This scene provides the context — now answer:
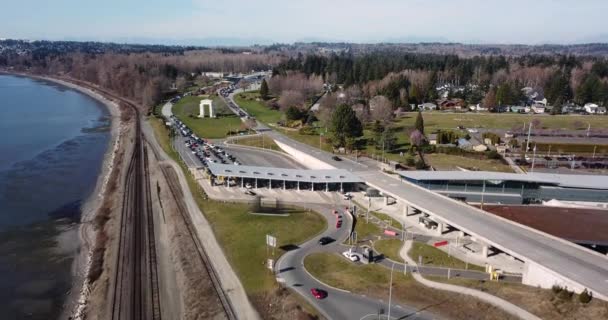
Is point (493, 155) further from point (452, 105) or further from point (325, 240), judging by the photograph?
point (452, 105)

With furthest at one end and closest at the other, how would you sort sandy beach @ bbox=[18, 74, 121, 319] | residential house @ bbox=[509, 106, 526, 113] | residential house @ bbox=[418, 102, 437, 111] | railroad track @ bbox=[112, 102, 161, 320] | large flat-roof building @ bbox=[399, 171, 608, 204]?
1. residential house @ bbox=[418, 102, 437, 111]
2. residential house @ bbox=[509, 106, 526, 113]
3. large flat-roof building @ bbox=[399, 171, 608, 204]
4. sandy beach @ bbox=[18, 74, 121, 319]
5. railroad track @ bbox=[112, 102, 161, 320]

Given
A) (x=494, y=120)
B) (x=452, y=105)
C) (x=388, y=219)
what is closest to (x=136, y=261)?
(x=388, y=219)

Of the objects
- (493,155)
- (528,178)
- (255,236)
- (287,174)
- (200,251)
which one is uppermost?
(528,178)

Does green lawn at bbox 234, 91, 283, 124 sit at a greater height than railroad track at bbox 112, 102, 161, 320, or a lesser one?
greater

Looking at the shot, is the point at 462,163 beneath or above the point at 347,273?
above

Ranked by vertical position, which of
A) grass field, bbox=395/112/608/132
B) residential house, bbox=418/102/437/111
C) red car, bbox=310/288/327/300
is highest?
residential house, bbox=418/102/437/111

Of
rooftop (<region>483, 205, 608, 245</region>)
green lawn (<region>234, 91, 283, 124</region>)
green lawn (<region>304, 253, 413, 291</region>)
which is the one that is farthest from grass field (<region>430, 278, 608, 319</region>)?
green lawn (<region>234, 91, 283, 124</region>)

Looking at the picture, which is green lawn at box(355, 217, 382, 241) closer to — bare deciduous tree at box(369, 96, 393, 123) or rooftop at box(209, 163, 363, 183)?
rooftop at box(209, 163, 363, 183)
